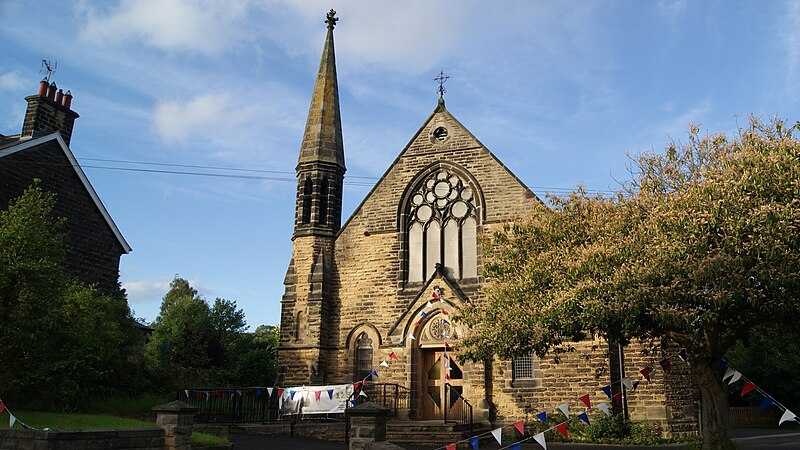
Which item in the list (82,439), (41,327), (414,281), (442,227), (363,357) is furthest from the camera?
(442,227)

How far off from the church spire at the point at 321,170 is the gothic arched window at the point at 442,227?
286cm

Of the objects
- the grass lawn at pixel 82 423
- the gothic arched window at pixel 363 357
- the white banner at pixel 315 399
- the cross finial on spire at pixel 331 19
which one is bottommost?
the grass lawn at pixel 82 423

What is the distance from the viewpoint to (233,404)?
19.5m

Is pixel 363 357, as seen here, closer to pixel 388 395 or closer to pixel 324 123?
pixel 388 395

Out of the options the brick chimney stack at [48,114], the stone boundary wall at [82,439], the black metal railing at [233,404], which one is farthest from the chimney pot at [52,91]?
the stone boundary wall at [82,439]

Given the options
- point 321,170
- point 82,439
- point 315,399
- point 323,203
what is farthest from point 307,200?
point 82,439

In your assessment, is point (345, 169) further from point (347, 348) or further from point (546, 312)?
point (546, 312)

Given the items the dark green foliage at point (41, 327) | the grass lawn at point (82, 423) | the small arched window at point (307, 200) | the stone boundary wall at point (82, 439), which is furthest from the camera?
the small arched window at point (307, 200)

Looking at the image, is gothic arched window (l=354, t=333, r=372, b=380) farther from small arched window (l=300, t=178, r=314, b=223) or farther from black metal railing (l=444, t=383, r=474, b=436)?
small arched window (l=300, t=178, r=314, b=223)

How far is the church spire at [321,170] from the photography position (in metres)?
23.3

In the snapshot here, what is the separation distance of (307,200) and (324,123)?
3.03 metres

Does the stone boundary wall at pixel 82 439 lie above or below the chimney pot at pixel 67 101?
below

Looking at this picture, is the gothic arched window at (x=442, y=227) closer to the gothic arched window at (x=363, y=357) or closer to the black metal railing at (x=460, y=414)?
the gothic arched window at (x=363, y=357)

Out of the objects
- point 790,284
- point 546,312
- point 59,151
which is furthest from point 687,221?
point 59,151
